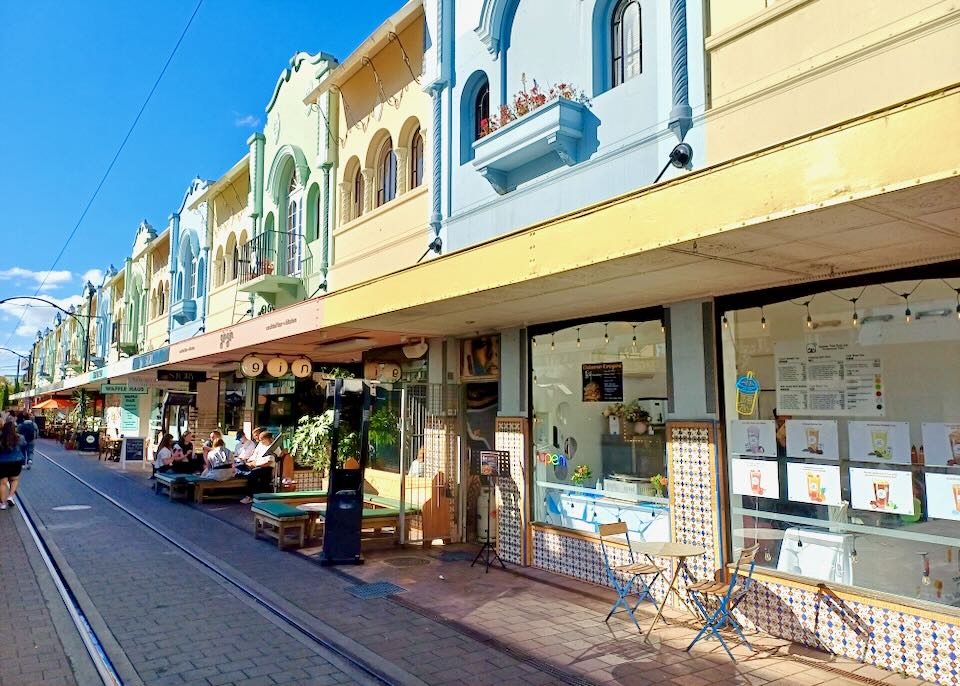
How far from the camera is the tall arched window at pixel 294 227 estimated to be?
15547mm

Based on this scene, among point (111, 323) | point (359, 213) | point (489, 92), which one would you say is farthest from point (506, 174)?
Answer: point (111, 323)

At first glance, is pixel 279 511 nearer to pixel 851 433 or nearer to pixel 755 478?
pixel 755 478

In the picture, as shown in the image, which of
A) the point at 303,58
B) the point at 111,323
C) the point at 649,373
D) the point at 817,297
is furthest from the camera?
the point at 111,323

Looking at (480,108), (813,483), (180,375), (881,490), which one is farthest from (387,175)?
(180,375)

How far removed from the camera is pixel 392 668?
539 centimetres

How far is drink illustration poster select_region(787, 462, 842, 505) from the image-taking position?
5965 mm

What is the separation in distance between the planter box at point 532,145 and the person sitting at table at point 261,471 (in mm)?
8790

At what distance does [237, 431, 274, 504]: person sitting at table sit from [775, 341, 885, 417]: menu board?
11504 mm

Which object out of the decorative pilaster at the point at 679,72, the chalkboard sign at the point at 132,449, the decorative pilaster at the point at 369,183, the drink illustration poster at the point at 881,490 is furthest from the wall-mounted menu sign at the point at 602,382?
the chalkboard sign at the point at 132,449

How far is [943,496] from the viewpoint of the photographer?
530cm

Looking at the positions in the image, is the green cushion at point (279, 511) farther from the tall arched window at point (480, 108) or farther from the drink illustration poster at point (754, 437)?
the drink illustration poster at point (754, 437)

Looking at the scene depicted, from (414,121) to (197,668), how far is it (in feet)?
28.7

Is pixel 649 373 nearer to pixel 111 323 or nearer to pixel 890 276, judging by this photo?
pixel 890 276

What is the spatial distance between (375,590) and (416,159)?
7005 millimetres
